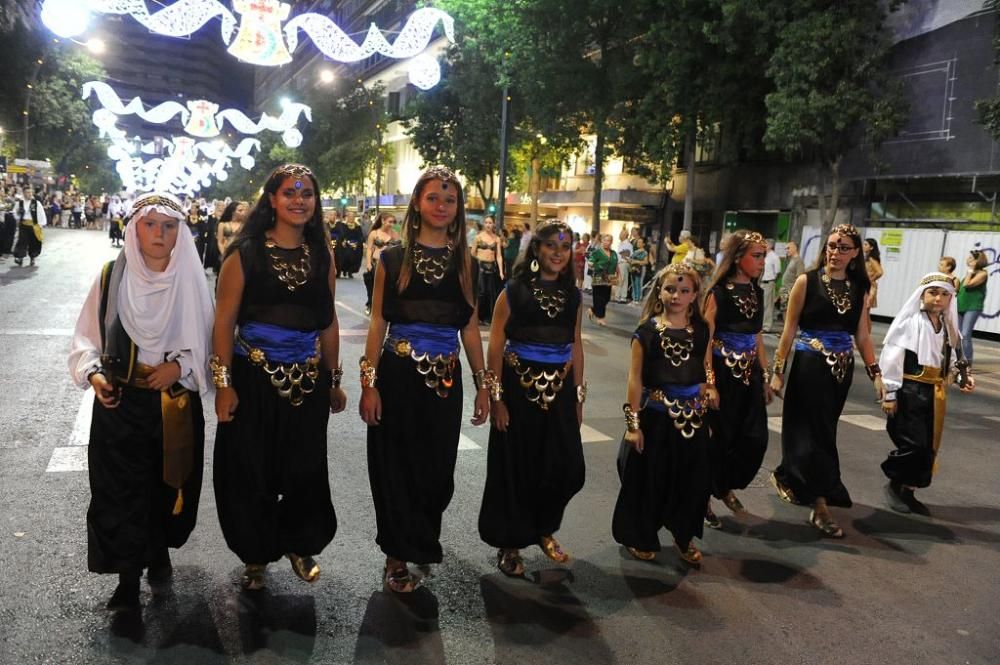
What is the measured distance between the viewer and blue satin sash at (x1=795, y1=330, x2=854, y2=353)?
5164mm

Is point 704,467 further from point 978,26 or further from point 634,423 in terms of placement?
point 978,26

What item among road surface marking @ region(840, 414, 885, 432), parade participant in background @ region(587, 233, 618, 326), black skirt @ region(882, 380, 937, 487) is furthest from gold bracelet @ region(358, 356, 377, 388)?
parade participant in background @ region(587, 233, 618, 326)

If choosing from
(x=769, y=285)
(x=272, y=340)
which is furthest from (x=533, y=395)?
(x=769, y=285)

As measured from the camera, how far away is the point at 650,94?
823 inches

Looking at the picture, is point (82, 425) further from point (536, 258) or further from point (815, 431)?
point (815, 431)

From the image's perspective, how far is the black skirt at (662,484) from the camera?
4398mm

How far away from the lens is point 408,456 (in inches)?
155

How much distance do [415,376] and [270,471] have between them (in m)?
0.82

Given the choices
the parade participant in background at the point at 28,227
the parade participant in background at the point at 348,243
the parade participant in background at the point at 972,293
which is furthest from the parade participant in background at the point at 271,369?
the parade participant in background at the point at 348,243

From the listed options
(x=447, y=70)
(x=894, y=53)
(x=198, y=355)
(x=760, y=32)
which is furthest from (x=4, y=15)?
(x=198, y=355)

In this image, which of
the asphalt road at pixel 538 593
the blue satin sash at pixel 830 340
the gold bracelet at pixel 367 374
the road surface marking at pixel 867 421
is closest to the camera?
the asphalt road at pixel 538 593

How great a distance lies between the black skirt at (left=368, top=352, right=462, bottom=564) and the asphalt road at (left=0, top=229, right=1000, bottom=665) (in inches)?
11.3

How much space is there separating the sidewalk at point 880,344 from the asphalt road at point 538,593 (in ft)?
21.8

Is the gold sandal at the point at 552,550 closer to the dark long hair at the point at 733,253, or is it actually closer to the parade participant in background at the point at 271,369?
the parade participant in background at the point at 271,369
